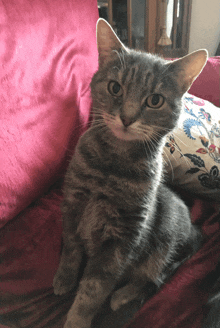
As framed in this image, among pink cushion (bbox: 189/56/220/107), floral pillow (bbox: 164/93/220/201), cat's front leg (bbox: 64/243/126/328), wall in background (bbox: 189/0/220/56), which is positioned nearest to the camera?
cat's front leg (bbox: 64/243/126/328)

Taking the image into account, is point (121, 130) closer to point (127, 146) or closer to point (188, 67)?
point (127, 146)

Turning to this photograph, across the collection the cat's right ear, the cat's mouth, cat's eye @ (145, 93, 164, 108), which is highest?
the cat's right ear

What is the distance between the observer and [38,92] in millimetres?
843

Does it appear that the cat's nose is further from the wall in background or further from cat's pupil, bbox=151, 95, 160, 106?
the wall in background

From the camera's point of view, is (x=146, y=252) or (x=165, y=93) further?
(x=146, y=252)

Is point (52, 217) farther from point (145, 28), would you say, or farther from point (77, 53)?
point (145, 28)

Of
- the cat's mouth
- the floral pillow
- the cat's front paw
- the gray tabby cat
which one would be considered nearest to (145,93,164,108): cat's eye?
the gray tabby cat

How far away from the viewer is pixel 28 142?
31.1 inches

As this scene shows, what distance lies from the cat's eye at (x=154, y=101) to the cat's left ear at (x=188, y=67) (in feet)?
0.32

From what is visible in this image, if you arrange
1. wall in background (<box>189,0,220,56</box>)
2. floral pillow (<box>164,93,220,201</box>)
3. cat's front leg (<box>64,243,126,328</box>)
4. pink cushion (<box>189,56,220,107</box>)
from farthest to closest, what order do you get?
wall in background (<box>189,0,220,56</box>)
pink cushion (<box>189,56,220,107</box>)
floral pillow (<box>164,93,220,201</box>)
cat's front leg (<box>64,243,126,328</box>)

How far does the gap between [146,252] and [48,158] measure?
49 cm

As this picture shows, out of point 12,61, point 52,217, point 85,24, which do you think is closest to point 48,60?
point 12,61

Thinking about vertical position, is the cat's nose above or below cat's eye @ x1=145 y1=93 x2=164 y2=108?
below

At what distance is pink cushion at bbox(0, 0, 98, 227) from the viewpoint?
2.40 feet
